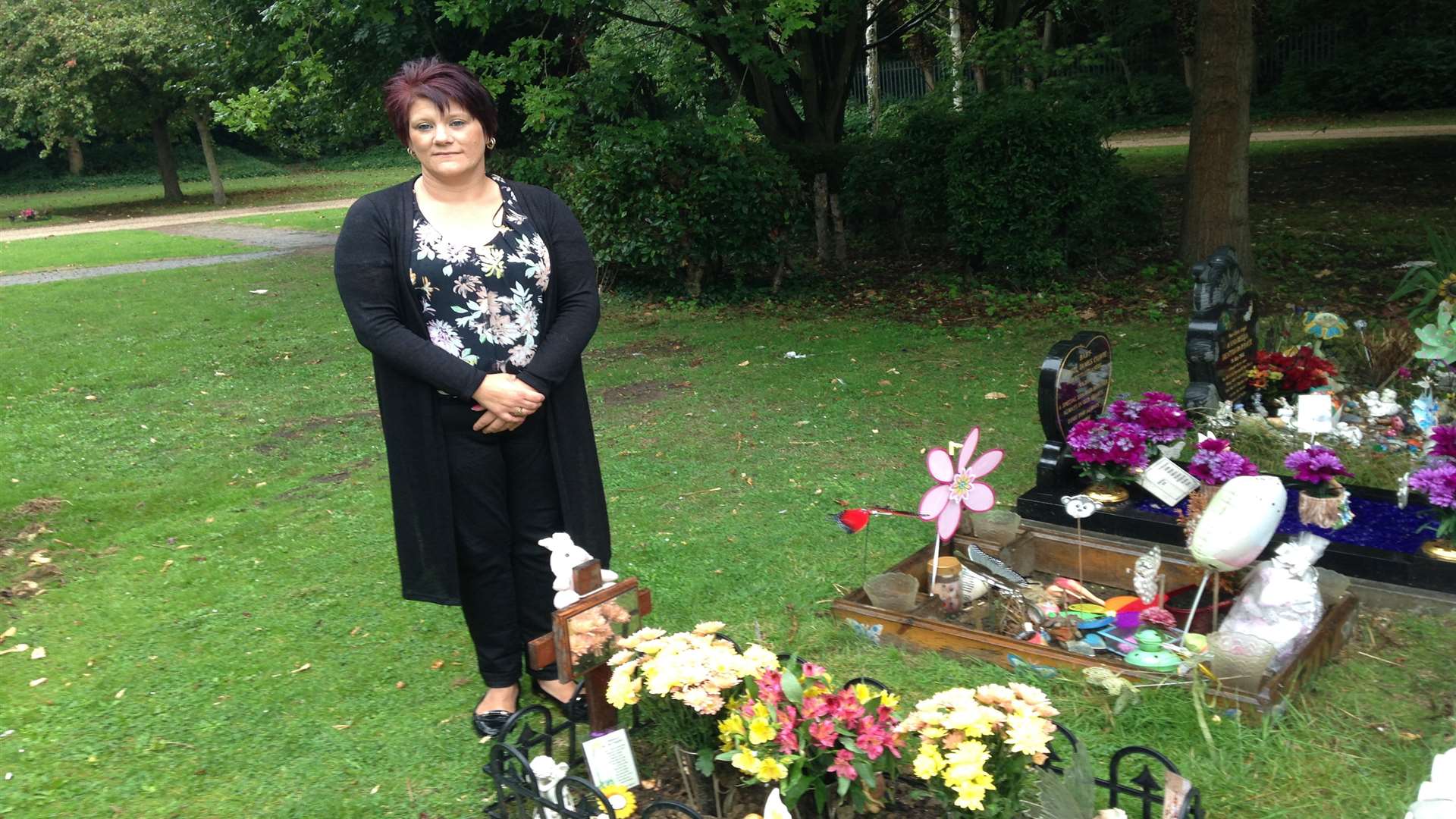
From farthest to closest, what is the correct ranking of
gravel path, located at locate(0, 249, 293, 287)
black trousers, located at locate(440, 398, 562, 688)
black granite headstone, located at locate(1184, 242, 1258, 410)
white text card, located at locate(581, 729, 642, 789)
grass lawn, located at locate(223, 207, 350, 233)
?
grass lawn, located at locate(223, 207, 350, 233)
gravel path, located at locate(0, 249, 293, 287)
black granite headstone, located at locate(1184, 242, 1258, 410)
black trousers, located at locate(440, 398, 562, 688)
white text card, located at locate(581, 729, 642, 789)

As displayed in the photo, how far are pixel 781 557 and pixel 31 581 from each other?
3.36 meters

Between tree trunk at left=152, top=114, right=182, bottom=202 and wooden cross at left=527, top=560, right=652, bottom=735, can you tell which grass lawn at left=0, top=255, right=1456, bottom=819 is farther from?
tree trunk at left=152, top=114, right=182, bottom=202

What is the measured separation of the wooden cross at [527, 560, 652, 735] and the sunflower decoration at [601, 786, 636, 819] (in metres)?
0.32

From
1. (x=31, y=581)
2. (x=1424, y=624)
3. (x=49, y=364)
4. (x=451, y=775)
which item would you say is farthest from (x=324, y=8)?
(x=1424, y=624)

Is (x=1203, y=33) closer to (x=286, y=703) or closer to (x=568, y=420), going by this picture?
(x=568, y=420)

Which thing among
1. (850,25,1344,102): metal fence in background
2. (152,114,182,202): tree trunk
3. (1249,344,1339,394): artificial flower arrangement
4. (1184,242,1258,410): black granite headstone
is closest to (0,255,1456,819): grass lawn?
(1184,242,1258,410): black granite headstone

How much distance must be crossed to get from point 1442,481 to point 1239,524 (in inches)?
36.0

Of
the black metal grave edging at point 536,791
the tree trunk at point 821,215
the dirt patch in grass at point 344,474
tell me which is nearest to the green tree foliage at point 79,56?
the tree trunk at point 821,215

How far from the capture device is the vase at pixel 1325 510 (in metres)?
4.39

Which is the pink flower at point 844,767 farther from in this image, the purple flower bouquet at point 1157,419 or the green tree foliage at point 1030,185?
the green tree foliage at point 1030,185

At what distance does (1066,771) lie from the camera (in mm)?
2615

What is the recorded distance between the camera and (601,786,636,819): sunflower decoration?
112 inches

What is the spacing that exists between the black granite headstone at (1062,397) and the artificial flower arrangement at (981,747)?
8.11 feet

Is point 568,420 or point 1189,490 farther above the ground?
point 568,420
